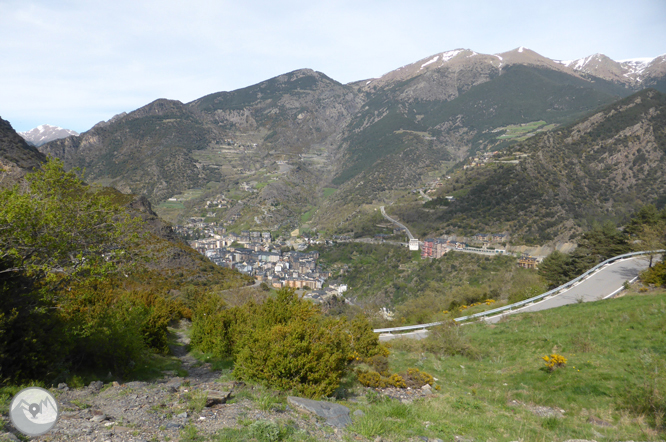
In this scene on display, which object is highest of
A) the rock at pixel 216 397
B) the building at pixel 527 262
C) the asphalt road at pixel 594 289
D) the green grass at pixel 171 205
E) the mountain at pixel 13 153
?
the mountain at pixel 13 153

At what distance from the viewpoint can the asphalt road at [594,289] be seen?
1931cm

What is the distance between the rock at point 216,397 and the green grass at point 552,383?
9.28ft

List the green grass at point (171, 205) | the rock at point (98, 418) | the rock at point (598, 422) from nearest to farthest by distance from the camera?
the rock at point (98, 418)
the rock at point (598, 422)
the green grass at point (171, 205)

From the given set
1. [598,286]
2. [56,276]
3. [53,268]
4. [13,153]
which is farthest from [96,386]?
Answer: [13,153]

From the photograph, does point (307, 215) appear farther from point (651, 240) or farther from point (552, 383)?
point (552, 383)

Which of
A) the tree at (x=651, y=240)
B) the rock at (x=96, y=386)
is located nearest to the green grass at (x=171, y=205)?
the tree at (x=651, y=240)

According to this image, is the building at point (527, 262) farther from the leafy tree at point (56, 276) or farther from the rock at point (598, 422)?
the leafy tree at point (56, 276)

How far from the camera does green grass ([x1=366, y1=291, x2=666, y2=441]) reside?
6.91 meters

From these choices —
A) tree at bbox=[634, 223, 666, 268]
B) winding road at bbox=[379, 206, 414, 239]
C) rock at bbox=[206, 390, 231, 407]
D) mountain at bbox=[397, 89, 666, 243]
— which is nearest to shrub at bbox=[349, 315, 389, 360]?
rock at bbox=[206, 390, 231, 407]

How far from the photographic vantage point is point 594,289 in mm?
21641

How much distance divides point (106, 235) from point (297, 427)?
23.0 feet

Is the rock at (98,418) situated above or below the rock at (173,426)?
above

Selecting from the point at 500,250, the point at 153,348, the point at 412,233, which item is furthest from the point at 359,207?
the point at 153,348

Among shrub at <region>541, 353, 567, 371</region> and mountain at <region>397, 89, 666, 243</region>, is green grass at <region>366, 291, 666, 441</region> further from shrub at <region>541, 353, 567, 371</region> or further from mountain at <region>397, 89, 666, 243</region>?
mountain at <region>397, 89, 666, 243</region>
